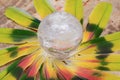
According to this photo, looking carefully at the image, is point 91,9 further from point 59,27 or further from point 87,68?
point 59,27

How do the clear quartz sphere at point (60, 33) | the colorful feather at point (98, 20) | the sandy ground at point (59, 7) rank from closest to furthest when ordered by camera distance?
the clear quartz sphere at point (60, 33), the colorful feather at point (98, 20), the sandy ground at point (59, 7)

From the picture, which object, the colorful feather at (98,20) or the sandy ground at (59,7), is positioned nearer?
the colorful feather at (98,20)

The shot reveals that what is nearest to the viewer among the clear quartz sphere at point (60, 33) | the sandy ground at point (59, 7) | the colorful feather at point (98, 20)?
the clear quartz sphere at point (60, 33)

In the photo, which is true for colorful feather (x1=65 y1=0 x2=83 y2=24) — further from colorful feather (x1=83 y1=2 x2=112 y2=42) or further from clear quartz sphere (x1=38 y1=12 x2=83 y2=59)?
clear quartz sphere (x1=38 y1=12 x2=83 y2=59)

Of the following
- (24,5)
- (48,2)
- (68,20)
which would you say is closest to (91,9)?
(48,2)

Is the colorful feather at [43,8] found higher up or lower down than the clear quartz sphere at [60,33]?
higher up

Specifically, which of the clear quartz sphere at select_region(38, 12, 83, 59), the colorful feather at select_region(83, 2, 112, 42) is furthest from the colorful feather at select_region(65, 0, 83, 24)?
the clear quartz sphere at select_region(38, 12, 83, 59)

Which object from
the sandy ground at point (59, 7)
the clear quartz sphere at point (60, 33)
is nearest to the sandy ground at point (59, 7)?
the sandy ground at point (59, 7)

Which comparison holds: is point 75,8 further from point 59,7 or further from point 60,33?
point 60,33

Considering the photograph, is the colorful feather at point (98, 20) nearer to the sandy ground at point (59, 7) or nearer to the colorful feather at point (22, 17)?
the sandy ground at point (59, 7)
